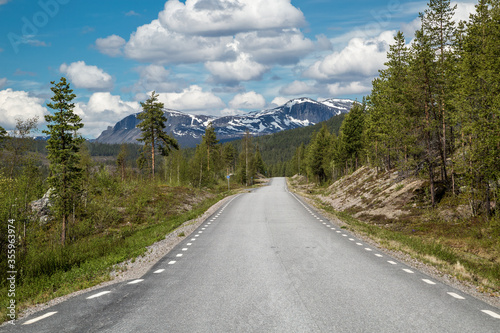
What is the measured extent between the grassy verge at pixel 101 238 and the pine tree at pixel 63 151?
2.92m

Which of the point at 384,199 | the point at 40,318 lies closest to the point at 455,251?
the point at 384,199

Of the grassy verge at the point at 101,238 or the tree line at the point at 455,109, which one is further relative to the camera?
the tree line at the point at 455,109

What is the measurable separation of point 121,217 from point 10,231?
18.0 meters

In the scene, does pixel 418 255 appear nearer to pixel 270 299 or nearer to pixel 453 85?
pixel 270 299

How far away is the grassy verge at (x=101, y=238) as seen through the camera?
331 inches

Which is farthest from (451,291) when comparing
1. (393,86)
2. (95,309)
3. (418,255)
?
(393,86)

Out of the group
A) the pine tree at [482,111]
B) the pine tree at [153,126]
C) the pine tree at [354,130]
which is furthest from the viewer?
the pine tree at [354,130]

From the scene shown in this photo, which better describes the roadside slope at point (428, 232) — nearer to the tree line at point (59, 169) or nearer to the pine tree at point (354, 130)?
the tree line at point (59, 169)

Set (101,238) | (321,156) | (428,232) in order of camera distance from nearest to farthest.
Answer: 1. (428,232)
2. (101,238)
3. (321,156)

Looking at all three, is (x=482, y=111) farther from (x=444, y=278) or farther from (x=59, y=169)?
(x=59, y=169)

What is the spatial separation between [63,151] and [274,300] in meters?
23.3

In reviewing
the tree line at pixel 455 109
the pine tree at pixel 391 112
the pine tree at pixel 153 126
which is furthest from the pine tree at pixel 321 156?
the tree line at pixel 455 109

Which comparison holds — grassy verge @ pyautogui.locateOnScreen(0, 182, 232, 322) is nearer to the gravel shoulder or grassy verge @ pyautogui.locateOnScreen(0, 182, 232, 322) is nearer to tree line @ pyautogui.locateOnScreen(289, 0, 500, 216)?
the gravel shoulder

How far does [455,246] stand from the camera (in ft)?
48.0
